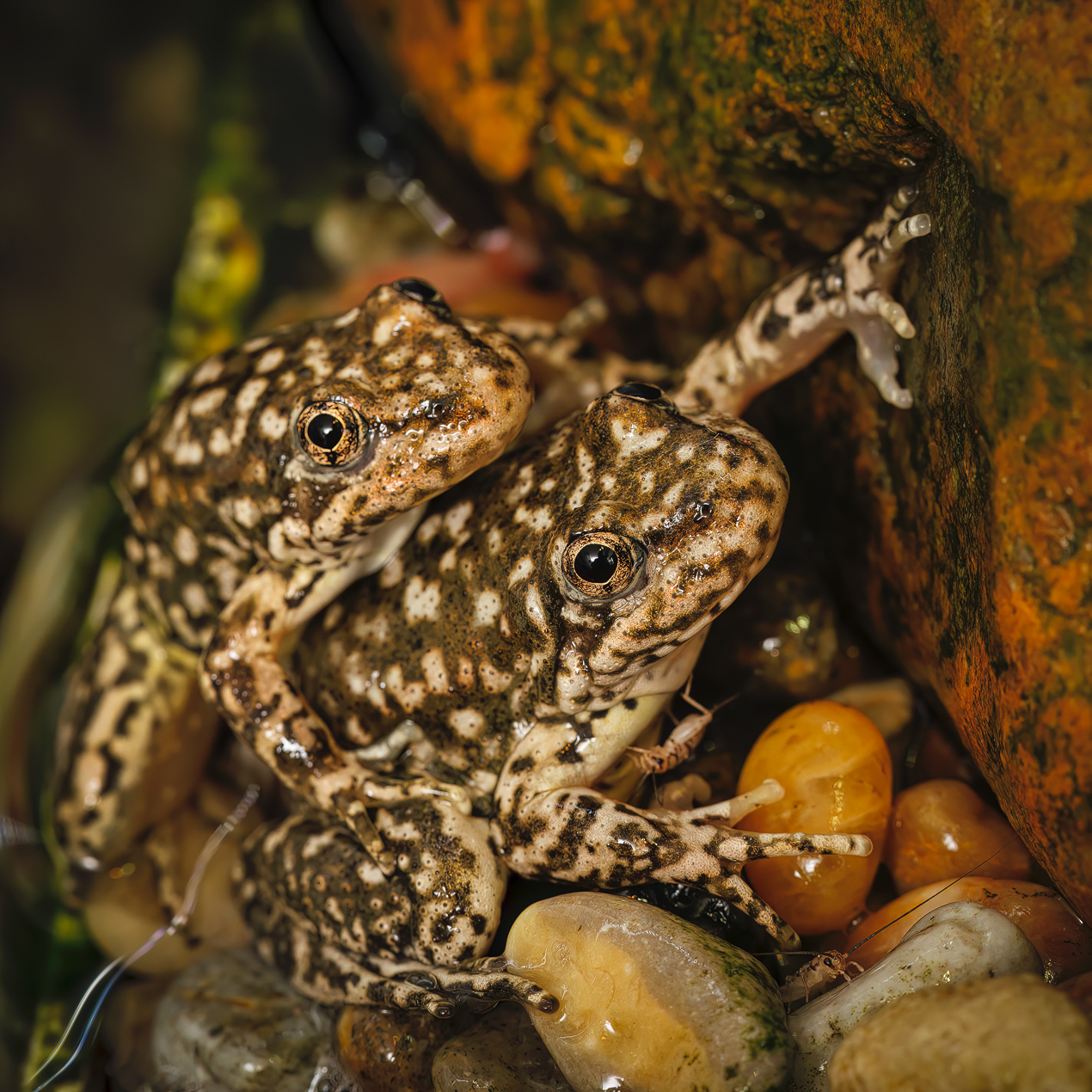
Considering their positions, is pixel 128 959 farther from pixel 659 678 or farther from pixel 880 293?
pixel 880 293

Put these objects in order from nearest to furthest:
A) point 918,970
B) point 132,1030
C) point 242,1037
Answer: point 918,970
point 242,1037
point 132,1030

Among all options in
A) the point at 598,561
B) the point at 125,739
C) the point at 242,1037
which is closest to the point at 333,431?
the point at 598,561

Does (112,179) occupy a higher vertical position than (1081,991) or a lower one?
higher

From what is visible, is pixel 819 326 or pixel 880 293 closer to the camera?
pixel 880 293

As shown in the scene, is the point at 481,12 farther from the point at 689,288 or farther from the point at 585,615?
the point at 585,615

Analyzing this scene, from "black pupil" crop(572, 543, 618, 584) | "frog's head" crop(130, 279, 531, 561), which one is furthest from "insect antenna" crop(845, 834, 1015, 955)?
"frog's head" crop(130, 279, 531, 561)

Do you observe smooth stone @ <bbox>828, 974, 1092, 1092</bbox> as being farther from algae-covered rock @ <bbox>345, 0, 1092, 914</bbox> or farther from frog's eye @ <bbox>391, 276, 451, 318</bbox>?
frog's eye @ <bbox>391, 276, 451, 318</bbox>

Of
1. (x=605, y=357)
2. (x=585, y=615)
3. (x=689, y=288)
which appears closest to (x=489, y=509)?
(x=585, y=615)
